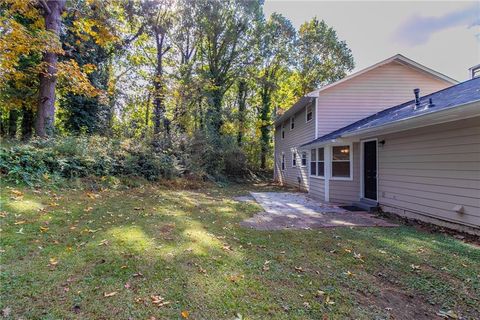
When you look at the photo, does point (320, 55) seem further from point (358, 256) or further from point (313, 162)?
point (358, 256)

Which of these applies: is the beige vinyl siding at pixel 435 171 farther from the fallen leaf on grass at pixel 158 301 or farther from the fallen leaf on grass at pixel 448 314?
the fallen leaf on grass at pixel 158 301

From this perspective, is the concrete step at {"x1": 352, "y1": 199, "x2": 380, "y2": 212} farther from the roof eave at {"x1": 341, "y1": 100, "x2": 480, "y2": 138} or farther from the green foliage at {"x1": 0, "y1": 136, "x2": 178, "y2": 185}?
the green foliage at {"x1": 0, "y1": 136, "x2": 178, "y2": 185}

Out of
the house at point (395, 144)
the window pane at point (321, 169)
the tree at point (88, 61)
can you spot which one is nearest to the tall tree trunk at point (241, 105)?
the house at point (395, 144)

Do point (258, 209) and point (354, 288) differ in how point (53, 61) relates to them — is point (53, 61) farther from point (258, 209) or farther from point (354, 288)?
point (354, 288)

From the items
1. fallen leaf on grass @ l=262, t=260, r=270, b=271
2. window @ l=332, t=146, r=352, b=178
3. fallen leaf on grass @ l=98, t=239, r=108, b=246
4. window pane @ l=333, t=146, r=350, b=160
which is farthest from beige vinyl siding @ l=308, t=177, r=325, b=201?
fallen leaf on grass @ l=98, t=239, r=108, b=246

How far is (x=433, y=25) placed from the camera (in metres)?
10.0

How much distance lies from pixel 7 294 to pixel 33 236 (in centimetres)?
155

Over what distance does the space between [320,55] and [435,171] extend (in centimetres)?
1850

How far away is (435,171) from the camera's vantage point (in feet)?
19.8

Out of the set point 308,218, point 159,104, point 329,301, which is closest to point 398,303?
point 329,301

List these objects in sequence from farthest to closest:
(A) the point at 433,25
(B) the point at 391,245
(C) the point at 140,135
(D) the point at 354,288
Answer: (C) the point at 140,135 → (A) the point at 433,25 → (B) the point at 391,245 → (D) the point at 354,288

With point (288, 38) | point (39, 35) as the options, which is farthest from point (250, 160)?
point (39, 35)

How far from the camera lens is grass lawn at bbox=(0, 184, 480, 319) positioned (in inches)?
98.1

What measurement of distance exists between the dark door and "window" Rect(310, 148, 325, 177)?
62.2 inches
